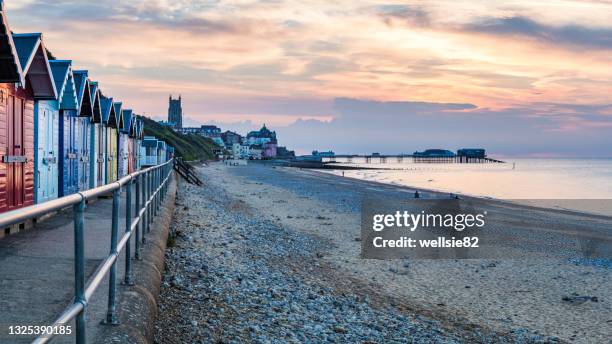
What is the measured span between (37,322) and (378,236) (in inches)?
705

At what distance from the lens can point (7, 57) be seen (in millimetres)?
10047

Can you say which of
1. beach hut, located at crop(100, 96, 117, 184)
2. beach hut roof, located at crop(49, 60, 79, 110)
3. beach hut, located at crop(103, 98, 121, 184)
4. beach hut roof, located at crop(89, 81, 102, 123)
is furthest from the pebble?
beach hut, located at crop(103, 98, 121, 184)

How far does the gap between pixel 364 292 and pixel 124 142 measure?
18.2 m

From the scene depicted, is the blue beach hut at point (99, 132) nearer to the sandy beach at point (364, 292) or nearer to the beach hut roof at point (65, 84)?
the beach hut roof at point (65, 84)

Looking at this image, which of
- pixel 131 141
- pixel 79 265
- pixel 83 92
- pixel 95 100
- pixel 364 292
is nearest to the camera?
pixel 79 265

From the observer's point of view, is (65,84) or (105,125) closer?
(65,84)

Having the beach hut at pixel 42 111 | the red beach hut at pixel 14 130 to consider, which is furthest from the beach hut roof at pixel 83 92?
the red beach hut at pixel 14 130

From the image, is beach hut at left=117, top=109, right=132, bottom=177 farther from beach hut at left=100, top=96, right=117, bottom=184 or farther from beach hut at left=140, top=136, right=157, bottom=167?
beach hut at left=140, top=136, right=157, bottom=167

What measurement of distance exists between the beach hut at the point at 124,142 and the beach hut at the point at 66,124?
851cm

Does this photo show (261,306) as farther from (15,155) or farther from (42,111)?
(42,111)

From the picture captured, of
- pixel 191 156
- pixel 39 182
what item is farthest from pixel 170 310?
pixel 191 156

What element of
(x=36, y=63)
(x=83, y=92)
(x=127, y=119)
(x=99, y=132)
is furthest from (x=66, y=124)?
(x=127, y=119)

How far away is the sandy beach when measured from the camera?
28.0ft

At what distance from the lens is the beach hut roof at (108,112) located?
67.3 feet
